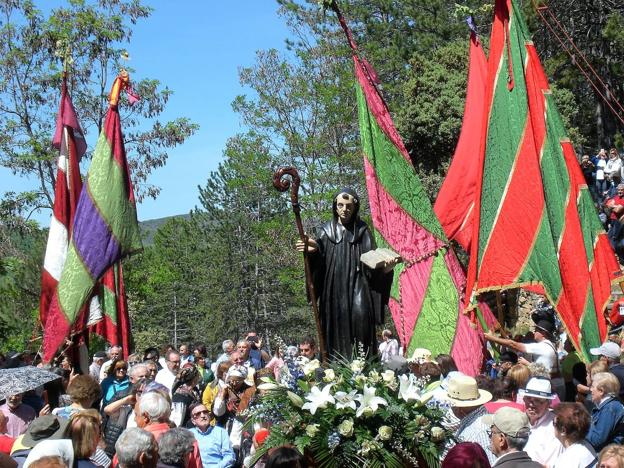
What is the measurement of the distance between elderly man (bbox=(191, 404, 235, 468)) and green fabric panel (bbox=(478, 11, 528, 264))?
14.3ft

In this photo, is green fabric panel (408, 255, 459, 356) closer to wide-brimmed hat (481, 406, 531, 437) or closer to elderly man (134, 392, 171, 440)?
elderly man (134, 392, 171, 440)

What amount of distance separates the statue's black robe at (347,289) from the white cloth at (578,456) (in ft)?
6.15

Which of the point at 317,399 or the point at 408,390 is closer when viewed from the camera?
the point at 317,399

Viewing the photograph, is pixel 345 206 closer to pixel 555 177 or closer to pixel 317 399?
pixel 317 399

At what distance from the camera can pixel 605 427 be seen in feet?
22.0

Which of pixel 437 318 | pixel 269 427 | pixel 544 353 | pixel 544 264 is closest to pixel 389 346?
pixel 437 318

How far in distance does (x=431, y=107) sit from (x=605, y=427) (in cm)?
2281

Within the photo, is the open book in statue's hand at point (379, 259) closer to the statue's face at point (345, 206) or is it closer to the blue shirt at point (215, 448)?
the statue's face at point (345, 206)

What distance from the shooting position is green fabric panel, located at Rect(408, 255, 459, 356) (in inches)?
468

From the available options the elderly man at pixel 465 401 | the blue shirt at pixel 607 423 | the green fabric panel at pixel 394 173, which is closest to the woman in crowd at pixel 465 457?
the elderly man at pixel 465 401

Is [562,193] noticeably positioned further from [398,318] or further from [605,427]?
[605,427]

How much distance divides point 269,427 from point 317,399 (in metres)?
0.49

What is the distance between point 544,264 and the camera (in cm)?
1046

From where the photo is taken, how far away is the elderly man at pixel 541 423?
6348mm
